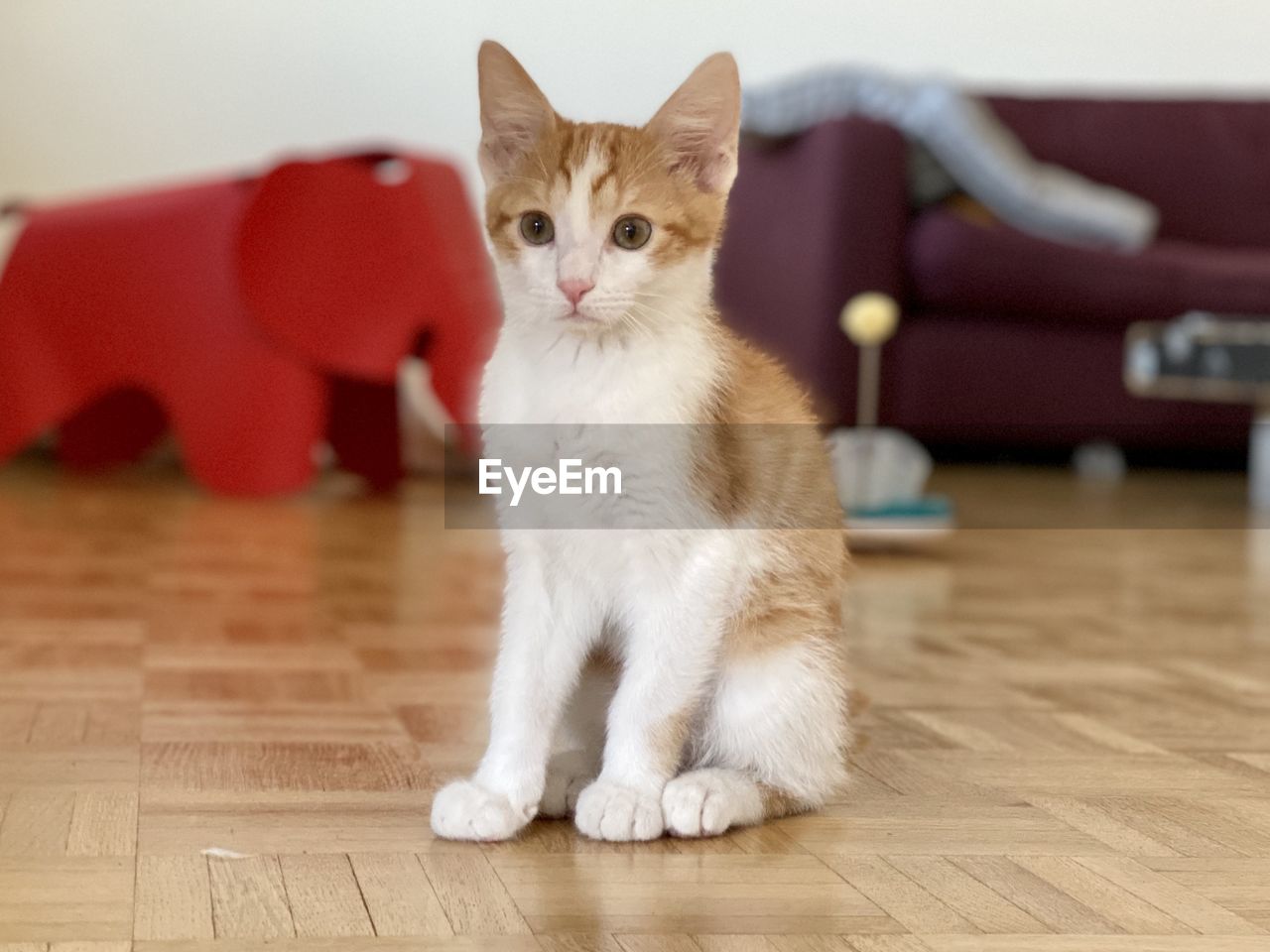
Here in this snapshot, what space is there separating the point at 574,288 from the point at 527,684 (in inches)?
10.5

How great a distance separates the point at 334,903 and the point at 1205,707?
3.40ft

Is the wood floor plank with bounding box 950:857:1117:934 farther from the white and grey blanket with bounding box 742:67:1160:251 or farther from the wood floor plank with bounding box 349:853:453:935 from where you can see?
the white and grey blanket with bounding box 742:67:1160:251

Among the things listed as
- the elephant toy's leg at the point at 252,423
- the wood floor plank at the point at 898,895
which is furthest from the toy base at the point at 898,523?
the wood floor plank at the point at 898,895

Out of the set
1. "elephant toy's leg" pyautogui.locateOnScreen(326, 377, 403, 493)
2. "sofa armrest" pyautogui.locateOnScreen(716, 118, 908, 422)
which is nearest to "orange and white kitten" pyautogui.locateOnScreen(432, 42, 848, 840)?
"elephant toy's leg" pyautogui.locateOnScreen(326, 377, 403, 493)

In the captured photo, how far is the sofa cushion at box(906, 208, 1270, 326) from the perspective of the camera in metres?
4.07

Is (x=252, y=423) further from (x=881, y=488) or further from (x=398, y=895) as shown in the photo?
(x=398, y=895)

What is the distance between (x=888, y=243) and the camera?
160 inches

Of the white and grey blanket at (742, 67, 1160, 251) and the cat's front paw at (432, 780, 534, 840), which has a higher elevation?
the white and grey blanket at (742, 67, 1160, 251)

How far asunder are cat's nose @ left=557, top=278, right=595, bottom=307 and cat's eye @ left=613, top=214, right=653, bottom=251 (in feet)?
0.15

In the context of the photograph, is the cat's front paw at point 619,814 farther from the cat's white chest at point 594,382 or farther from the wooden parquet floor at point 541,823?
the cat's white chest at point 594,382

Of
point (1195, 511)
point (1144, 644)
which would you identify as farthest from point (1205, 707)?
point (1195, 511)

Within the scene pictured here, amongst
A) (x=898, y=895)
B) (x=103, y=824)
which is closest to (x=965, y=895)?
(x=898, y=895)

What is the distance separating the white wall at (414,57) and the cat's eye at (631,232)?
4.04 meters

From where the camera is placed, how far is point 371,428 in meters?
3.79
